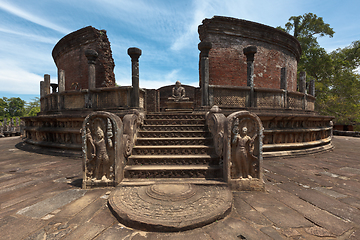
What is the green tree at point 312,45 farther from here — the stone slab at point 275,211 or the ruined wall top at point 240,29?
the stone slab at point 275,211

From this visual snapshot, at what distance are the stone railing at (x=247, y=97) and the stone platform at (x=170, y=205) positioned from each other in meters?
4.11

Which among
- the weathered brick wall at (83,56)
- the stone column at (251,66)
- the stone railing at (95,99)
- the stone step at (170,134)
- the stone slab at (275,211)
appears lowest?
the stone slab at (275,211)

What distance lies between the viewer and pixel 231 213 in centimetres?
229

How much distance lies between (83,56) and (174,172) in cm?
1326

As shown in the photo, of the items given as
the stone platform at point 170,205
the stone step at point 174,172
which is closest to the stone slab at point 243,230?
the stone platform at point 170,205

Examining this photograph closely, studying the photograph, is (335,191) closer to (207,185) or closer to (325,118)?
(207,185)

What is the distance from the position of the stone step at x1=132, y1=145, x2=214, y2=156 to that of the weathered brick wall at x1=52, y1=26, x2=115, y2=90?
383 inches

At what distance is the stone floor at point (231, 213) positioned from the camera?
6.16ft

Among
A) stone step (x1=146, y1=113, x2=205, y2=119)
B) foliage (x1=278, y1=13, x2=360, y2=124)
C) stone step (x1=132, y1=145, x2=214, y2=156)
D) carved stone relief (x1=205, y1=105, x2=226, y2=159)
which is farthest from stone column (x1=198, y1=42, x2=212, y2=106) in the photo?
foliage (x1=278, y1=13, x2=360, y2=124)

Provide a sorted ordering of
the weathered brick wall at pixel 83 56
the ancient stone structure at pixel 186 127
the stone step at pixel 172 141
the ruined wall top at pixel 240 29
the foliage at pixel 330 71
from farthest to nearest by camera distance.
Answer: the foliage at pixel 330 71, the weathered brick wall at pixel 83 56, the ruined wall top at pixel 240 29, the stone step at pixel 172 141, the ancient stone structure at pixel 186 127

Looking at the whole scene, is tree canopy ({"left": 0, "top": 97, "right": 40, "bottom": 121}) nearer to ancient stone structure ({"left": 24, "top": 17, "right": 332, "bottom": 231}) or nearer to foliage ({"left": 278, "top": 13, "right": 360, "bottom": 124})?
ancient stone structure ({"left": 24, "top": 17, "right": 332, "bottom": 231})

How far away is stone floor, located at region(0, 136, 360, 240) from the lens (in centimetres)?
188

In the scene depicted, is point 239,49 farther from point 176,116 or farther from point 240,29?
point 176,116

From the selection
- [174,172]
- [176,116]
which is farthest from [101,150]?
[176,116]
